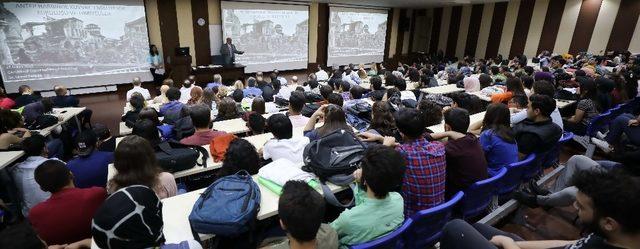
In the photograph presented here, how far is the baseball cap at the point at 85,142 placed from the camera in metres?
2.52

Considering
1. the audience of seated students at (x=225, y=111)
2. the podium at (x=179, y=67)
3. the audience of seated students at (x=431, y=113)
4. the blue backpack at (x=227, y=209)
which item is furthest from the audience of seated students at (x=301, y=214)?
the podium at (x=179, y=67)

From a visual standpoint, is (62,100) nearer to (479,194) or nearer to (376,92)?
(376,92)

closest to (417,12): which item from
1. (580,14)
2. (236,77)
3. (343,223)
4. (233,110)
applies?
(580,14)

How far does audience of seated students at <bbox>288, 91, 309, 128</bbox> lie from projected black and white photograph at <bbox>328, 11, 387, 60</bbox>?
9.37m

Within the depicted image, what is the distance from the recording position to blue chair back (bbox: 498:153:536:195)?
2293mm

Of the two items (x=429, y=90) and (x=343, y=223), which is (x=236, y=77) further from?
(x=343, y=223)

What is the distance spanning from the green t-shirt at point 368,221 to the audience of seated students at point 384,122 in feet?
4.19

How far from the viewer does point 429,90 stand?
239 inches

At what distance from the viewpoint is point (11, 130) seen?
3520mm

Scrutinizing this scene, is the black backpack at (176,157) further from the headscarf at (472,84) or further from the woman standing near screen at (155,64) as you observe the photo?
the woman standing near screen at (155,64)

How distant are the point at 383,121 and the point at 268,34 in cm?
873

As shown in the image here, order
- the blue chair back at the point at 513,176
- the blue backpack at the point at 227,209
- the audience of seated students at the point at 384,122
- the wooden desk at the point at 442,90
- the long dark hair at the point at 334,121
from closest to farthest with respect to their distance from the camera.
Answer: the blue backpack at the point at 227,209 → the blue chair back at the point at 513,176 → the long dark hair at the point at 334,121 → the audience of seated students at the point at 384,122 → the wooden desk at the point at 442,90

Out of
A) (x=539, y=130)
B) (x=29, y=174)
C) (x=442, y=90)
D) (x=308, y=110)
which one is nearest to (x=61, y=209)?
(x=29, y=174)

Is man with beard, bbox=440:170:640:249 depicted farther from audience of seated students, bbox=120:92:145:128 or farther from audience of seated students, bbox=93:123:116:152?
audience of seated students, bbox=120:92:145:128
